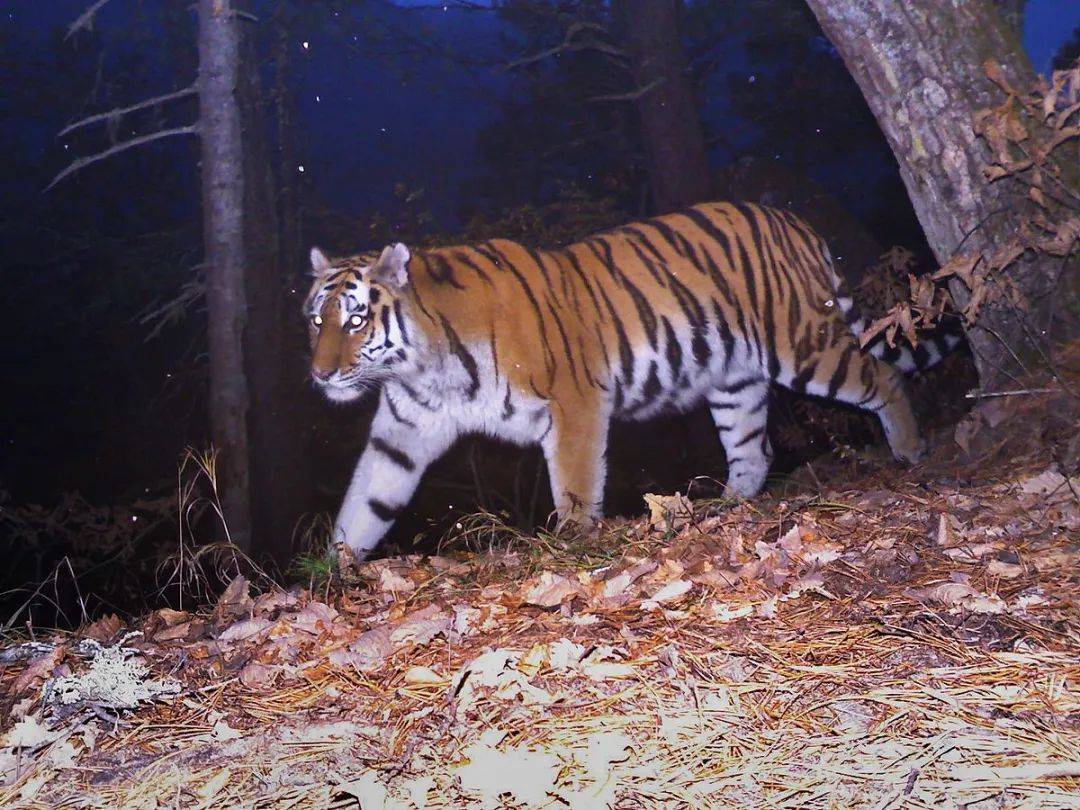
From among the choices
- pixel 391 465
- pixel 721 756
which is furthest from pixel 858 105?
pixel 721 756

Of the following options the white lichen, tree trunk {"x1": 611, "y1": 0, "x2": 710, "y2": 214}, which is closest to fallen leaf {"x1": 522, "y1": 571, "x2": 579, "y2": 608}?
the white lichen

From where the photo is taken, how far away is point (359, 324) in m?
3.81

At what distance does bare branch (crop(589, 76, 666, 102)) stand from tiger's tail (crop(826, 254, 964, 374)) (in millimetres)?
1165

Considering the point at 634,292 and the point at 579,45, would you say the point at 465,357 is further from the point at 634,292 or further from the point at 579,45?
the point at 579,45

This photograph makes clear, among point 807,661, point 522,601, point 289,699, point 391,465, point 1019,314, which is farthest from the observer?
point 391,465

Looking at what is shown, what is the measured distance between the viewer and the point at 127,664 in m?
2.01

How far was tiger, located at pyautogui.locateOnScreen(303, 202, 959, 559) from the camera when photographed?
388 cm

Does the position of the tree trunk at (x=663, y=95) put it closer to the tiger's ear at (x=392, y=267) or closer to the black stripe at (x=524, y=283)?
the black stripe at (x=524, y=283)

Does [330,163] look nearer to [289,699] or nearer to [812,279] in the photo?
[812,279]

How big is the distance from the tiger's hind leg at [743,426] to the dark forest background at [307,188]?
0.23m

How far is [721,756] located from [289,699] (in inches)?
34.1

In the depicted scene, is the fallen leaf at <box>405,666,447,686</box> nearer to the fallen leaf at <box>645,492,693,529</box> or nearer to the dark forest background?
the fallen leaf at <box>645,492,693,529</box>

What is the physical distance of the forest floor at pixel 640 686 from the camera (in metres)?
1.54

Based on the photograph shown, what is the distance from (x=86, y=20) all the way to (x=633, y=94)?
2.38m
